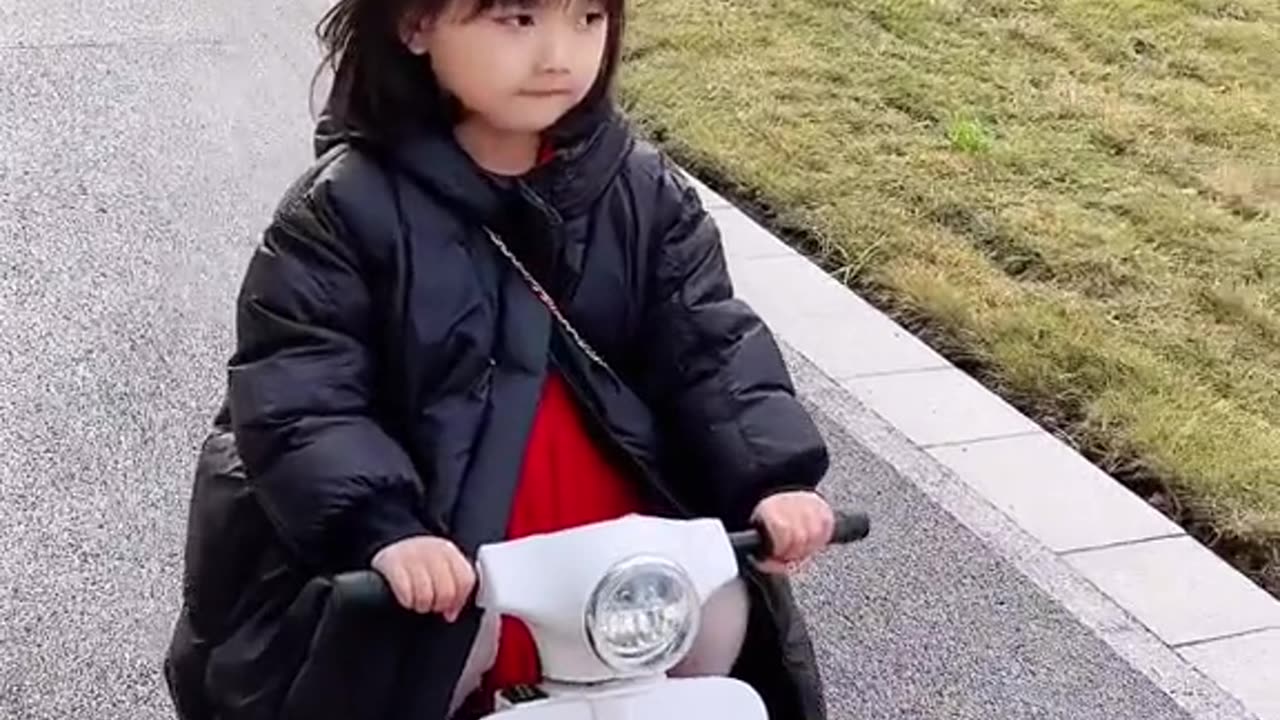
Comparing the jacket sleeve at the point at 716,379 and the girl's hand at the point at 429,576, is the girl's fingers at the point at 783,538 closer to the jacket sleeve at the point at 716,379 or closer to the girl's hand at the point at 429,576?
the jacket sleeve at the point at 716,379

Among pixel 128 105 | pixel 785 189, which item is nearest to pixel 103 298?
pixel 128 105

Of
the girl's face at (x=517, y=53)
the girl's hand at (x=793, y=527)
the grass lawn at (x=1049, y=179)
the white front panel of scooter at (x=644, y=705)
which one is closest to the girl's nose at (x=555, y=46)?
the girl's face at (x=517, y=53)

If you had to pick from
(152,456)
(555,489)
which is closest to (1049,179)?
(152,456)

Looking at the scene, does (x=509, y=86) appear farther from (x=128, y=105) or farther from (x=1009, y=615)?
(x=128, y=105)

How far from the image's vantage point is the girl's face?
6.91ft

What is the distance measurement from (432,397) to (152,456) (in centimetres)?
188

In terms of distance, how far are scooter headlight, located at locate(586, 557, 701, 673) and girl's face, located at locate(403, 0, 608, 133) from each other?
0.59 meters

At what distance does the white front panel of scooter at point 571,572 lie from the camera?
1.79m

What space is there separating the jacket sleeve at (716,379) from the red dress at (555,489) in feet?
0.33

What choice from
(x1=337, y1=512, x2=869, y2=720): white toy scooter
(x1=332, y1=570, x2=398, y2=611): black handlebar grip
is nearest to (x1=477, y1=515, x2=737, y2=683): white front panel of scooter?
(x1=337, y1=512, x2=869, y2=720): white toy scooter

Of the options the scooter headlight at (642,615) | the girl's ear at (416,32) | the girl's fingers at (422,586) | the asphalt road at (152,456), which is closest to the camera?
the scooter headlight at (642,615)

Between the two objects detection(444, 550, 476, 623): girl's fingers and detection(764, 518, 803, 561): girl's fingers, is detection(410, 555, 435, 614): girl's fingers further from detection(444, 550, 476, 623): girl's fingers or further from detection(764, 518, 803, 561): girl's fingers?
detection(764, 518, 803, 561): girl's fingers

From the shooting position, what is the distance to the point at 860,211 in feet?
17.4

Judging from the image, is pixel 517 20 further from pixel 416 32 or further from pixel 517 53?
pixel 416 32
